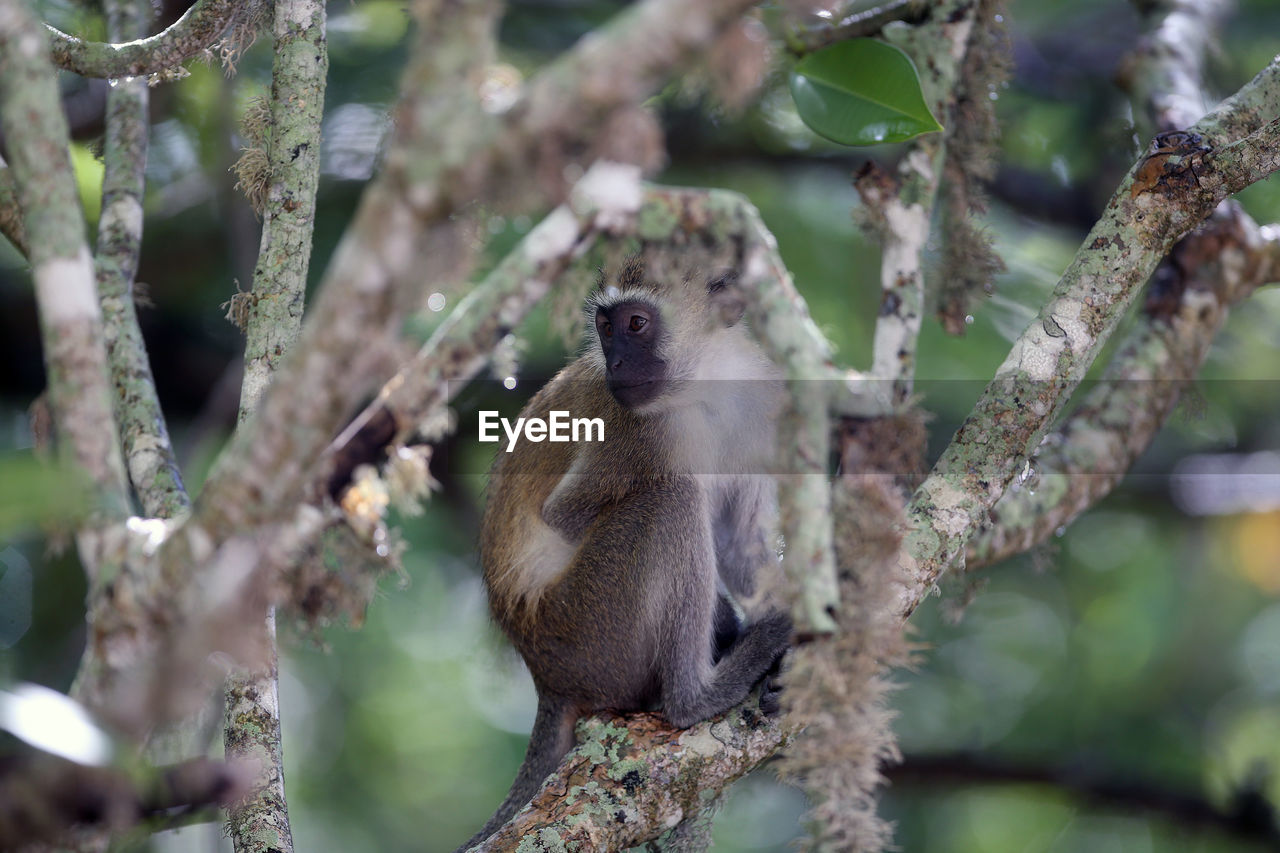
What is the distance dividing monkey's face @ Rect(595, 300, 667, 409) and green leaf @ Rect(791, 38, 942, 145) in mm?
1435

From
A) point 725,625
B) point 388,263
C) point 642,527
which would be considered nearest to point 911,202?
point 642,527

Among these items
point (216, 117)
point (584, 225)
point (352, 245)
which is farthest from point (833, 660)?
point (216, 117)

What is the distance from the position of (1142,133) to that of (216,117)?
5192mm

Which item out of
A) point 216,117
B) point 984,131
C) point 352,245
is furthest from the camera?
point 216,117

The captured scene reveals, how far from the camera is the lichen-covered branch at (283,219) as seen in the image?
11.0 ft

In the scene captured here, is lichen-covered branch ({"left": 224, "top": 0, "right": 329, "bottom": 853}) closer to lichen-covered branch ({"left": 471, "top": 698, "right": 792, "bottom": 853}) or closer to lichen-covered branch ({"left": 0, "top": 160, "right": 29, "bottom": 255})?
lichen-covered branch ({"left": 471, "top": 698, "right": 792, "bottom": 853})

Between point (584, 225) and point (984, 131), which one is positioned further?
Answer: point (984, 131)

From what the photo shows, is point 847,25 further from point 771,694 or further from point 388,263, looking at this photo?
point 388,263

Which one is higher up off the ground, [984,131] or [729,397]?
[984,131]

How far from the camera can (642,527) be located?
439 cm

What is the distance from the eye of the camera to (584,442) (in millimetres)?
4930

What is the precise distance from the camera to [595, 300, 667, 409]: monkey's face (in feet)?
14.9

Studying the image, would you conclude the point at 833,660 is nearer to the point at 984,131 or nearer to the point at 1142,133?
the point at 984,131

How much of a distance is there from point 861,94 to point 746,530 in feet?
7.32
